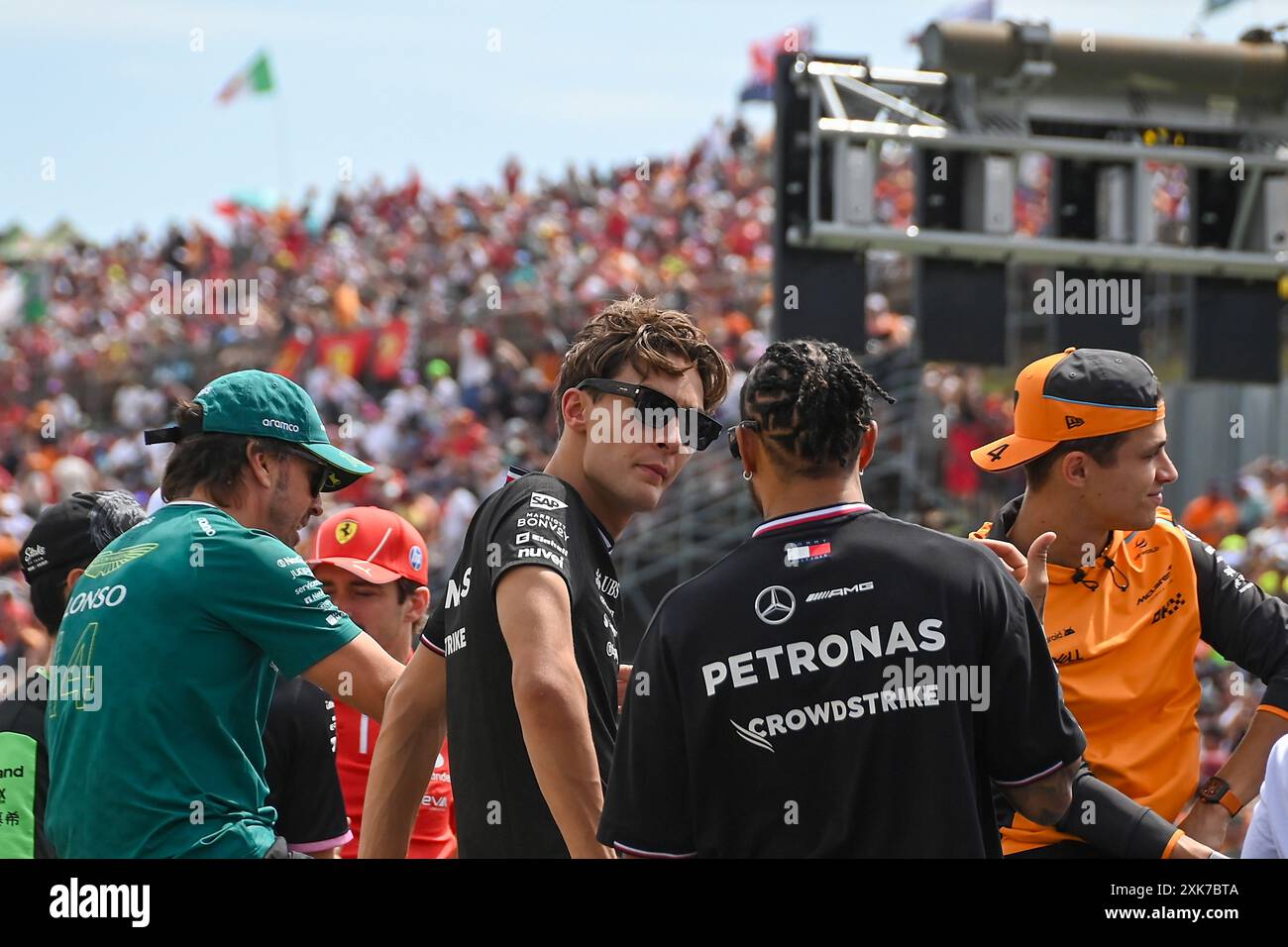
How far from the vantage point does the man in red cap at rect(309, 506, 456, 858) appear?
4297 mm

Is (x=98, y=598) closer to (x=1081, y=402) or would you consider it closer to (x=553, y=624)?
(x=553, y=624)

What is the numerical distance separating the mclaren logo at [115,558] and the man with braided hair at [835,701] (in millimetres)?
997

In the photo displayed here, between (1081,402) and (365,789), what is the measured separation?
2.09 meters

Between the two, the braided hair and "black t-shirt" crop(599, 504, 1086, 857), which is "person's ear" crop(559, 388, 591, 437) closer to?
the braided hair

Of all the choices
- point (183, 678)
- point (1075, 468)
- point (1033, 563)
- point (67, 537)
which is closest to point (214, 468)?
point (183, 678)

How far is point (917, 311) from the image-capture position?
9484mm

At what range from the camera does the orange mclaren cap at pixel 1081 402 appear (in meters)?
3.54

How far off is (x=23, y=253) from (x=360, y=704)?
1365 inches

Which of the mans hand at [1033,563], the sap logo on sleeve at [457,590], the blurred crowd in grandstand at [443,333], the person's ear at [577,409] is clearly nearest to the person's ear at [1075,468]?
the mans hand at [1033,563]

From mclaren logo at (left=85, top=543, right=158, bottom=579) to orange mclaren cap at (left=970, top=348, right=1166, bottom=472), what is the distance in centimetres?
180

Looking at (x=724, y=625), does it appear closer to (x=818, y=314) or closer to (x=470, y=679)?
(x=470, y=679)

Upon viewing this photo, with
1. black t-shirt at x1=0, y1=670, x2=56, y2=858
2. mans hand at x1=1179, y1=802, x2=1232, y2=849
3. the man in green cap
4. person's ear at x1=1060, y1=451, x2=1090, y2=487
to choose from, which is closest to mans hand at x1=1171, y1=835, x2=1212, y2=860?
mans hand at x1=1179, y1=802, x2=1232, y2=849

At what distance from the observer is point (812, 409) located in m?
2.62
